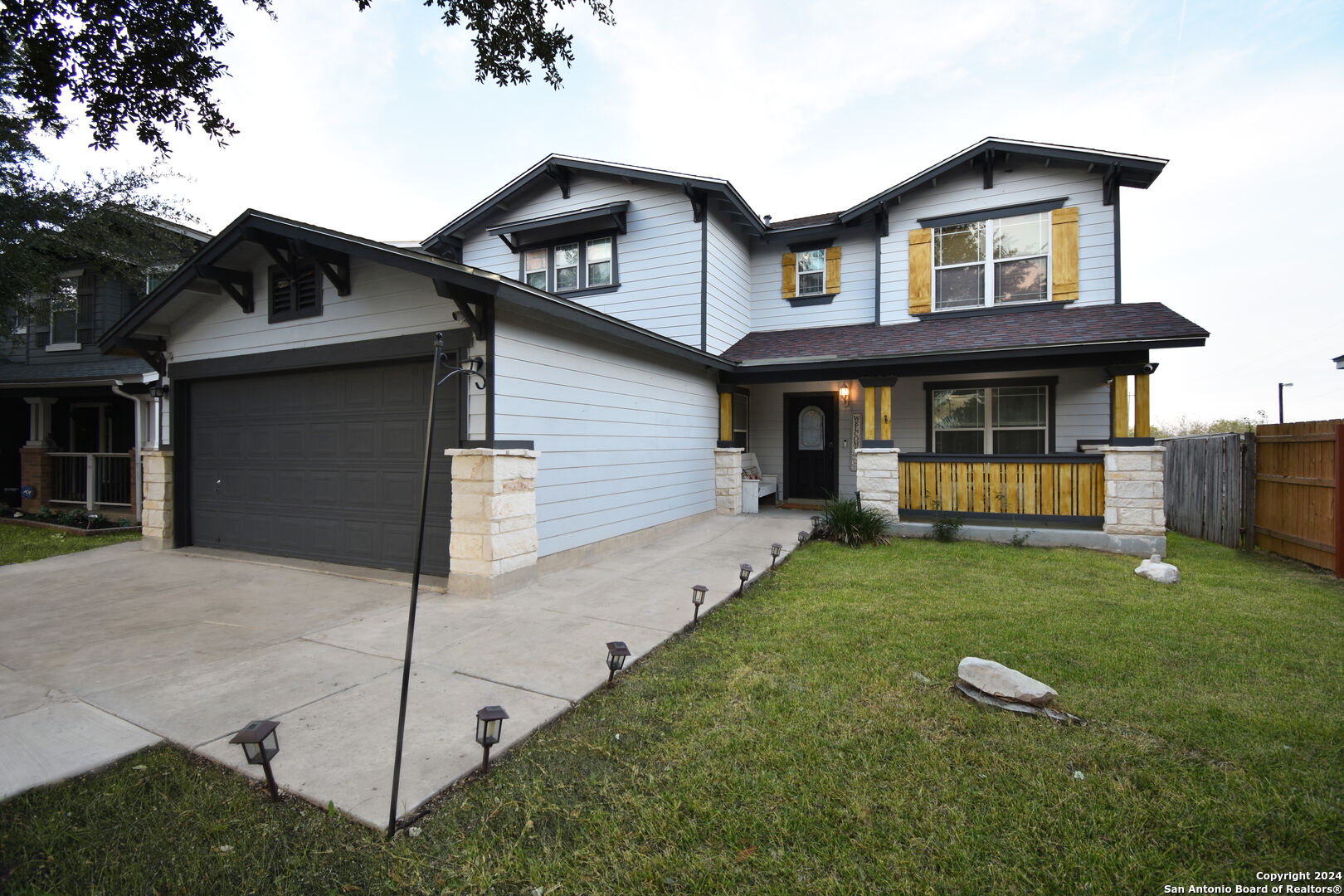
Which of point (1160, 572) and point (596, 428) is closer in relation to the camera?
point (1160, 572)

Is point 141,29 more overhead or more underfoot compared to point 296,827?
more overhead

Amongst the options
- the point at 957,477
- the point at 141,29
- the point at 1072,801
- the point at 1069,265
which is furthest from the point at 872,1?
the point at 1072,801

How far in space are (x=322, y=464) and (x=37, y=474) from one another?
1094 cm

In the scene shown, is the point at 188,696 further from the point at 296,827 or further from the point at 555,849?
the point at 555,849

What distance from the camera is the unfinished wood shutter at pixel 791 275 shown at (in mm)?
11852

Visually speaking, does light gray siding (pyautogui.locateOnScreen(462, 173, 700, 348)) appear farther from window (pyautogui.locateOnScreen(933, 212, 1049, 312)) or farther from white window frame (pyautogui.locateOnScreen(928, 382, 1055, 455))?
white window frame (pyautogui.locateOnScreen(928, 382, 1055, 455))

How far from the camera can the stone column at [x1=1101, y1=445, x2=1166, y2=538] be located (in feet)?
25.1

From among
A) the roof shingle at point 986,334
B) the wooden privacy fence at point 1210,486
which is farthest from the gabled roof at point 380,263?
the wooden privacy fence at point 1210,486

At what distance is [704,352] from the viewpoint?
9.41 meters

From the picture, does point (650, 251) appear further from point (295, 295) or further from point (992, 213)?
point (992, 213)

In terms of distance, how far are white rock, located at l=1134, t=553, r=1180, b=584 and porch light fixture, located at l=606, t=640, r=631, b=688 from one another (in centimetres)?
605

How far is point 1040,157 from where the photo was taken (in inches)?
375

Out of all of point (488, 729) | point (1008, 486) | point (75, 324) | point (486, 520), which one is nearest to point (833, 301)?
point (1008, 486)

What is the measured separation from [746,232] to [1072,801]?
11205 mm
